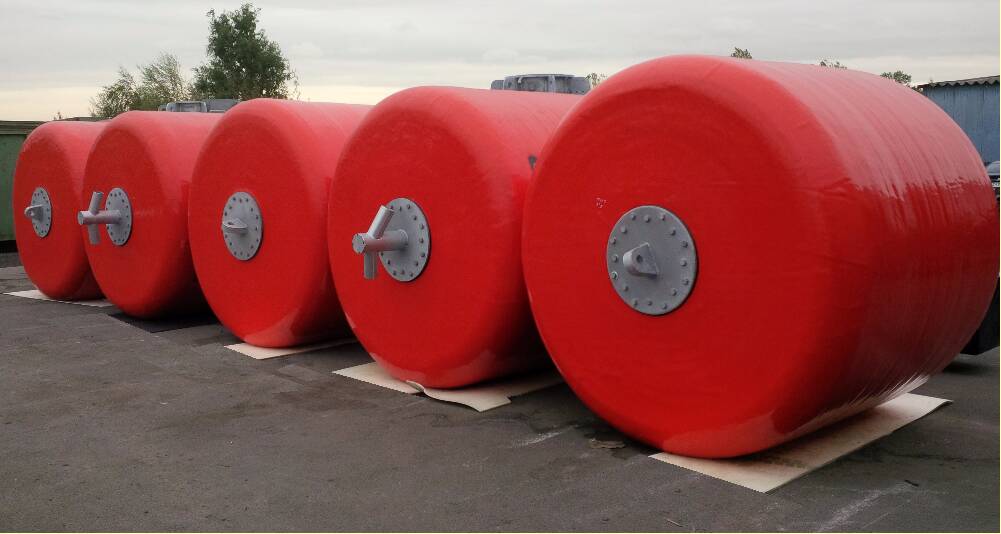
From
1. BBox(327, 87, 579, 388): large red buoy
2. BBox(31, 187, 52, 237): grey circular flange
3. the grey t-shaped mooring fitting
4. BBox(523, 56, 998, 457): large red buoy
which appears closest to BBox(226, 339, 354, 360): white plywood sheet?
BBox(327, 87, 579, 388): large red buoy

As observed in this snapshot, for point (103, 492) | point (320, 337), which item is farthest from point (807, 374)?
point (320, 337)

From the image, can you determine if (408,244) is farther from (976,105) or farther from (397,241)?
(976,105)

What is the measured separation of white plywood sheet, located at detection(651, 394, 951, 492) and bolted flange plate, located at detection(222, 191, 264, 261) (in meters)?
3.53

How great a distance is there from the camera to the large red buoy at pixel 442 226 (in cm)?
490

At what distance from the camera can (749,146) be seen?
145 inches

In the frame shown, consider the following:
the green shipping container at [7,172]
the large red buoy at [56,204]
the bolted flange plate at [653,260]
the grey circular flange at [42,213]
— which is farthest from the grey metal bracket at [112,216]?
the green shipping container at [7,172]

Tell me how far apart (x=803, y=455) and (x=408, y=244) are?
240cm

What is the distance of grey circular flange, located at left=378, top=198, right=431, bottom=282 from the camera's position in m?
5.26

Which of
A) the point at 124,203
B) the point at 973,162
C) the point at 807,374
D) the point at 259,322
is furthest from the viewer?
the point at 124,203

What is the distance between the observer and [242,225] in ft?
21.8

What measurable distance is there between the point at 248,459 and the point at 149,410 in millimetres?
1161

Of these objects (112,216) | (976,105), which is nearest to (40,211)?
(112,216)

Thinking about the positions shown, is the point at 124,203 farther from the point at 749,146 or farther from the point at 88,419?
the point at 749,146

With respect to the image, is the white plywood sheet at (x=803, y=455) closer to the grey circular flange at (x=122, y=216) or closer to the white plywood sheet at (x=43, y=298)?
the grey circular flange at (x=122, y=216)
